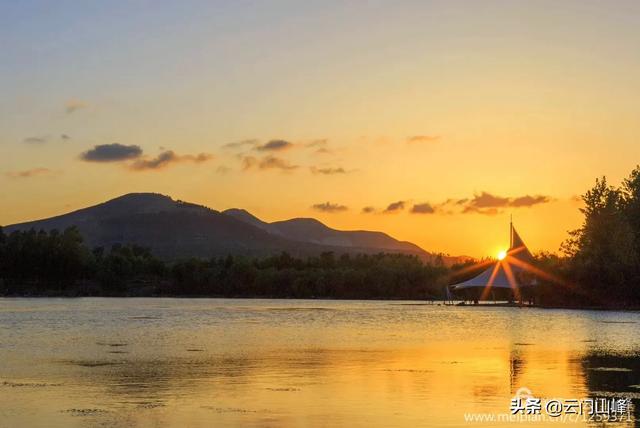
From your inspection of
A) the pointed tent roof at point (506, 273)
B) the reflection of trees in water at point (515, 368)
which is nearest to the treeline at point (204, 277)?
the pointed tent roof at point (506, 273)

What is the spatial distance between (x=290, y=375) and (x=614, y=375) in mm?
10745

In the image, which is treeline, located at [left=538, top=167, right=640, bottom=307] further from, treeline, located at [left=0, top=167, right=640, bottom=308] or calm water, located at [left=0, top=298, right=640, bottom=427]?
calm water, located at [left=0, top=298, right=640, bottom=427]

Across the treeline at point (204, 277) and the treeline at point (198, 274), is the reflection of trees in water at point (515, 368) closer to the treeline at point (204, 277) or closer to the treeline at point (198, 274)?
the treeline at point (198, 274)

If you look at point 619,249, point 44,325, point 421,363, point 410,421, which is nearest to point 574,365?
point 421,363

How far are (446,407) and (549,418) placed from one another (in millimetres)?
2634

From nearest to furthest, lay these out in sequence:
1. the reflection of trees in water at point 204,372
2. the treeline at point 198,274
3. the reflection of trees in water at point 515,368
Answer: the reflection of trees in water at point 204,372 → the reflection of trees in water at point 515,368 → the treeline at point 198,274

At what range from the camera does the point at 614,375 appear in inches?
1225

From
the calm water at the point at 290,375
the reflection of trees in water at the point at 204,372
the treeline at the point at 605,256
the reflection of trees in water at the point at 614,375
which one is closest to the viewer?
the calm water at the point at 290,375

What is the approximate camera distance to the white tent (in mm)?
117625

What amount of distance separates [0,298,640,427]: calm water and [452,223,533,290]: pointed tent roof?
199 ft

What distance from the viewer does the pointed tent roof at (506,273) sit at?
4633 inches

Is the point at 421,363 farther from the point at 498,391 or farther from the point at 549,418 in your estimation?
the point at 549,418

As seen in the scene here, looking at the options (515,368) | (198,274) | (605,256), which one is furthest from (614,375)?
(198,274)

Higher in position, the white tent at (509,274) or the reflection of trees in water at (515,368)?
the white tent at (509,274)
